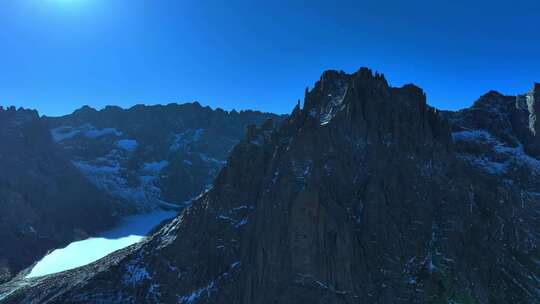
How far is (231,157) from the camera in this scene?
444 ft

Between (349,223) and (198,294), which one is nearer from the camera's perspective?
(349,223)

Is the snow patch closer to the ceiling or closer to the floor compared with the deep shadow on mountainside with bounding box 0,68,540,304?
closer to the floor

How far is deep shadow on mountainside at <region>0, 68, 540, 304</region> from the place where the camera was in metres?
96.6

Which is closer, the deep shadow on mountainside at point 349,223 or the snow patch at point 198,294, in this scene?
the deep shadow on mountainside at point 349,223

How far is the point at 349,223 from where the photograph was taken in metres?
102

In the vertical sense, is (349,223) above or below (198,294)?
above

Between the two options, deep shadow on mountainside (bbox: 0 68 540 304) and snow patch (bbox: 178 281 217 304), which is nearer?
deep shadow on mountainside (bbox: 0 68 540 304)

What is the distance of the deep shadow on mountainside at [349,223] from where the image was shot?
96.6 meters

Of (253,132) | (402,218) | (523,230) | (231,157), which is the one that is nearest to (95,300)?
(231,157)

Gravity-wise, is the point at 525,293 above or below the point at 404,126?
below

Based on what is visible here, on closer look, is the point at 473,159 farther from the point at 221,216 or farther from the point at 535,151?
the point at 221,216

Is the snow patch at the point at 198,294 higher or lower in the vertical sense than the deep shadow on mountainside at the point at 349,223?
lower

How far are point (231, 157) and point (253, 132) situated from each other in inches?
443

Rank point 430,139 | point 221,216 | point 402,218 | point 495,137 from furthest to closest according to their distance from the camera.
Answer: point 495,137, point 221,216, point 430,139, point 402,218
